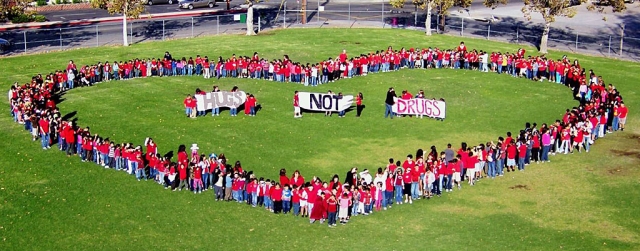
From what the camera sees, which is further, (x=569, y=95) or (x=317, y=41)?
(x=317, y=41)

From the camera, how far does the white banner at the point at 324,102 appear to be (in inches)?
1716

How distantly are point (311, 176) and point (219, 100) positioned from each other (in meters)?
10.5

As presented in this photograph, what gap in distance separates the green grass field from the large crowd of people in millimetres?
561

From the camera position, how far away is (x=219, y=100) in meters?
44.0

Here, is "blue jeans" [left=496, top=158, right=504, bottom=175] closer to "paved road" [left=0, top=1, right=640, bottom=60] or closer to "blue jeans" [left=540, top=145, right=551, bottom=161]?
"blue jeans" [left=540, top=145, right=551, bottom=161]

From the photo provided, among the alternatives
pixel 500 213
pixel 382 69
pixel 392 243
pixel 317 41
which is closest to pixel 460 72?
pixel 382 69

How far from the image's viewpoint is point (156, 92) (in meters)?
48.5

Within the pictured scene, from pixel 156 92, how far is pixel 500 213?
2402 centimetres

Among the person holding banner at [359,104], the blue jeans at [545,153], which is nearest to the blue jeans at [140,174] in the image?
the person holding banner at [359,104]

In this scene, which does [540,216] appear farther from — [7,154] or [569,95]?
[7,154]

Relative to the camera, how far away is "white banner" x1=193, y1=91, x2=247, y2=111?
4366 centimetres

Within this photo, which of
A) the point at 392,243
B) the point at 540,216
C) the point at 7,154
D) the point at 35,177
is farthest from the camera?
the point at 7,154

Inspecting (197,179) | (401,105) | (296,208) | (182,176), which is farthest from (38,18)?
(296,208)

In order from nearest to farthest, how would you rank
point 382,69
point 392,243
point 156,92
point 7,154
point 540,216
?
1. point 392,243
2. point 540,216
3. point 7,154
4. point 156,92
5. point 382,69
